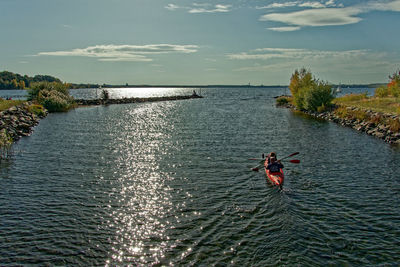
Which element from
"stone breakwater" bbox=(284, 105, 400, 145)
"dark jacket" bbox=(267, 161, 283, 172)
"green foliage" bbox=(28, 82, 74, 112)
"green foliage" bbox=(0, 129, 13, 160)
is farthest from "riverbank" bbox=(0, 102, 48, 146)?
"stone breakwater" bbox=(284, 105, 400, 145)

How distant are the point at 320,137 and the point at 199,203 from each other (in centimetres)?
2843

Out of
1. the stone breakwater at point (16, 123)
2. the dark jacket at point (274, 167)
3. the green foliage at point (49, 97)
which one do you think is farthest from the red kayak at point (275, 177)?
the green foliage at point (49, 97)

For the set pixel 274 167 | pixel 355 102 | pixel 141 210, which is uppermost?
pixel 355 102

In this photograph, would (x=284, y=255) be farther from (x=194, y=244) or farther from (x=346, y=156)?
(x=346, y=156)

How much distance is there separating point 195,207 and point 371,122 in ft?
127

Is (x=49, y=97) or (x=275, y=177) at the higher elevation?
(x=49, y=97)

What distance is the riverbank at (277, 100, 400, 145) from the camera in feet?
127

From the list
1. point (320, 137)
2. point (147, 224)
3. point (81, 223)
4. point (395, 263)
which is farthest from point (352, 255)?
point (320, 137)

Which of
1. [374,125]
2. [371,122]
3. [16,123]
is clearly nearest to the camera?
[16,123]

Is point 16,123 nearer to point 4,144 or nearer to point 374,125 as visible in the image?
point 4,144

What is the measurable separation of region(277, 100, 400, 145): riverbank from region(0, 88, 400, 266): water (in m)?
6.88

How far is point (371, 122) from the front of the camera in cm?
4531

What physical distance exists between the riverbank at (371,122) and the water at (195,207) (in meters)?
6.88

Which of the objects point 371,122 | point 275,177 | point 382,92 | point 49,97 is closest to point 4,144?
point 275,177
